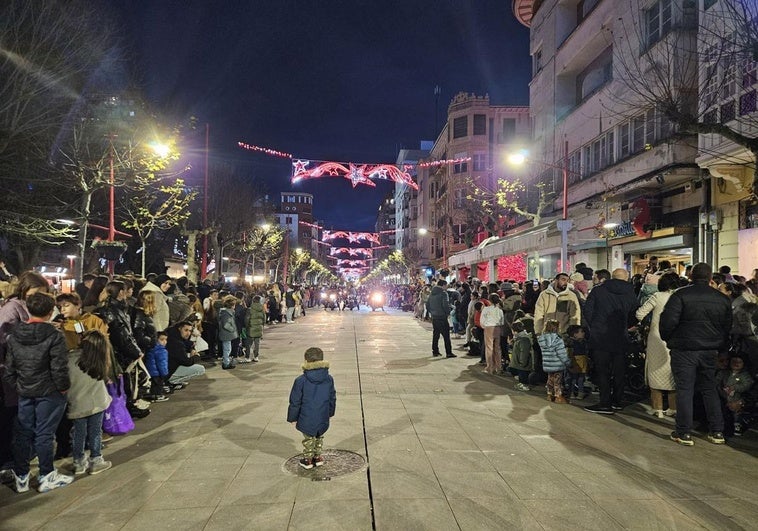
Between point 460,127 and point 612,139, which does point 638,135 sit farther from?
point 460,127

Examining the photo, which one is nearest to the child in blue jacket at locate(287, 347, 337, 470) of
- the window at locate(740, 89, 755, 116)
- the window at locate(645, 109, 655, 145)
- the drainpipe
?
the window at locate(740, 89, 755, 116)

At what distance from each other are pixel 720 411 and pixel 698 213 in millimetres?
10493

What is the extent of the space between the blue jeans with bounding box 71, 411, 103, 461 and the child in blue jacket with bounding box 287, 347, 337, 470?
6.28 feet

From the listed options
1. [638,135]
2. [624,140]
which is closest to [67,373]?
[638,135]

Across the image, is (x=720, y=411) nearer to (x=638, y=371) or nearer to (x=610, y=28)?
(x=638, y=371)

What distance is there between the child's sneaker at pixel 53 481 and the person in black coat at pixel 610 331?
6407 millimetres

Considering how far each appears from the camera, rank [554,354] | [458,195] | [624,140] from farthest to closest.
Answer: [458,195] < [624,140] < [554,354]

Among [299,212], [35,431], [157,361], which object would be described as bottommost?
[35,431]

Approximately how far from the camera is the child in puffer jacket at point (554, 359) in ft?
24.9

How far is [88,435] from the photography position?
5.06 metres

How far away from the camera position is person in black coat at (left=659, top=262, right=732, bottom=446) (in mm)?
5762

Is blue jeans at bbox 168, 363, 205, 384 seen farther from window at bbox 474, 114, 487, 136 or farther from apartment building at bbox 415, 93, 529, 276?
window at bbox 474, 114, 487, 136

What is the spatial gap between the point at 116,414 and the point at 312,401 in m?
2.32

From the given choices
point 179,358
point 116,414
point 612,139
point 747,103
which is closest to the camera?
point 116,414
